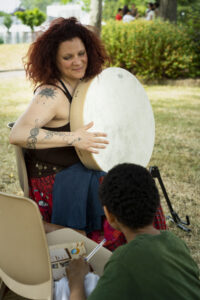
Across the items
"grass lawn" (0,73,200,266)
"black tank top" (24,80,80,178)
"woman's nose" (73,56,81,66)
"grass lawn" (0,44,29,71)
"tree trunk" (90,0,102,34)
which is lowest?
"grass lawn" (0,44,29,71)

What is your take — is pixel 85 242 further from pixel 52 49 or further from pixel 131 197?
pixel 52 49

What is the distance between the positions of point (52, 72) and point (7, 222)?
1.03m

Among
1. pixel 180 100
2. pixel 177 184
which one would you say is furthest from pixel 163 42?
pixel 177 184

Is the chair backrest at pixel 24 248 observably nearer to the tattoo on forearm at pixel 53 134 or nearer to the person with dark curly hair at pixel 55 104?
the person with dark curly hair at pixel 55 104

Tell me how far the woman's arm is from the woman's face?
259mm

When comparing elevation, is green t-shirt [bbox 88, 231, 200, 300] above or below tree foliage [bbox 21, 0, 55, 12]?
below

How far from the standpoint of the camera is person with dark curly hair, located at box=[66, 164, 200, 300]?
1.25 m

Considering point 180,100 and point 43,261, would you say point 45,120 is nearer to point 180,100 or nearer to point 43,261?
point 43,261

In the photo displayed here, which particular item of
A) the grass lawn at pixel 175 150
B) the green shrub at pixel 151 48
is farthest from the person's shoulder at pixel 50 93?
the green shrub at pixel 151 48

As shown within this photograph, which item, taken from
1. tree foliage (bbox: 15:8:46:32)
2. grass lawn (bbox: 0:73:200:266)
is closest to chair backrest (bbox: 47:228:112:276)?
grass lawn (bbox: 0:73:200:266)

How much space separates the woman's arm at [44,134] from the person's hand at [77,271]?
0.60m

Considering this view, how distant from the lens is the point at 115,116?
7.52 ft

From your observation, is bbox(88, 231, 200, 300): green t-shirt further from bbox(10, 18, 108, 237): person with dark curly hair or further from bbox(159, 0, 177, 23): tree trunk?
bbox(159, 0, 177, 23): tree trunk

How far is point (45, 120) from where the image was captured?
2.10 meters
